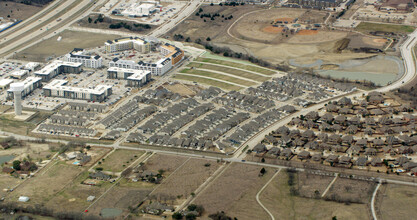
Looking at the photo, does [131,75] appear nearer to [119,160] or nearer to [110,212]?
[119,160]

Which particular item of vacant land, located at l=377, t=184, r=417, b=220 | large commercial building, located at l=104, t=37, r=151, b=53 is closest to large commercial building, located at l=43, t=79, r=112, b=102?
large commercial building, located at l=104, t=37, r=151, b=53

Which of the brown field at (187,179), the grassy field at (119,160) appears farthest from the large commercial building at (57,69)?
the brown field at (187,179)

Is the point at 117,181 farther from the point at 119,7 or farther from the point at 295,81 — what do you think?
the point at 119,7

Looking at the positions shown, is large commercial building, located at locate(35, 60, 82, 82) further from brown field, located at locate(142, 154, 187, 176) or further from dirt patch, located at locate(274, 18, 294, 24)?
dirt patch, located at locate(274, 18, 294, 24)

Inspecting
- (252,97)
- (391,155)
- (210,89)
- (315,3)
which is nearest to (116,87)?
(210,89)

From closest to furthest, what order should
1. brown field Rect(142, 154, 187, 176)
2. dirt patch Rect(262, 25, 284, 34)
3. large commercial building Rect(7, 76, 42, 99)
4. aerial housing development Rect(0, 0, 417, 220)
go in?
aerial housing development Rect(0, 0, 417, 220) < brown field Rect(142, 154, 187, 176) < large commercial building Rect(7, 76, 42, 99) < dirt patch Rect(262, 25, 284, 34)

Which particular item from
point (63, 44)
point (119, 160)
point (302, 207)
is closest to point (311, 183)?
point (302, 207)

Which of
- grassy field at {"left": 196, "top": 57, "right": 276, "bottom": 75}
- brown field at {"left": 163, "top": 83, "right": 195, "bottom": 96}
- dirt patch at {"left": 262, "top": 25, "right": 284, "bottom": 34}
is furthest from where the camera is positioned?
dirt patch at {"left": 262, "top": 25, "right": 284, "bottom": 34}
